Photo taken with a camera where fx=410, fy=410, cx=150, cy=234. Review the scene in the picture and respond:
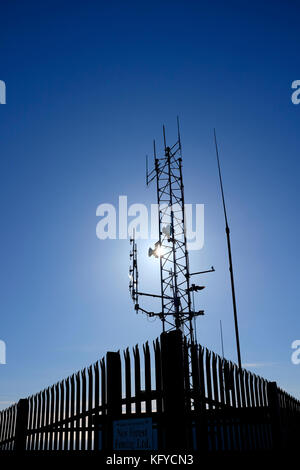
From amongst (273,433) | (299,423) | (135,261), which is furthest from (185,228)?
(273,433)

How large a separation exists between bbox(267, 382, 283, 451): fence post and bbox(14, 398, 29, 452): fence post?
6944 mm

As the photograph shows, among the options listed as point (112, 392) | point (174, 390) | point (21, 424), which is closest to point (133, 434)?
point (112, 392)

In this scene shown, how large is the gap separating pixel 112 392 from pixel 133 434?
3.29 feet

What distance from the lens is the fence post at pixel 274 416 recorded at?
7.12 m

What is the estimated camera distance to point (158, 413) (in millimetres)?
7277

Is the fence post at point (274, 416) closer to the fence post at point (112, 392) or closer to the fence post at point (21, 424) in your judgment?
the fence post at point (112, 392)

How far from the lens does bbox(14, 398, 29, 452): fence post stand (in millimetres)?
11141

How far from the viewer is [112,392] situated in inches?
324

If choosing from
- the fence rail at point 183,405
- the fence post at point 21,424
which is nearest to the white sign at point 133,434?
the fence rail at point 183,405

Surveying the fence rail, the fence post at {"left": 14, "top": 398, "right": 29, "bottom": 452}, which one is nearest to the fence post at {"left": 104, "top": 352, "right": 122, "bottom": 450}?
the fence rail

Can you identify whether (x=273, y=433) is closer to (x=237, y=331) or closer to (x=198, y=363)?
(x=198, y=363)

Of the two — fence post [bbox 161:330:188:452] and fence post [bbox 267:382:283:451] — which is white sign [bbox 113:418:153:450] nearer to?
fence post [bbox 161:330:188:452]

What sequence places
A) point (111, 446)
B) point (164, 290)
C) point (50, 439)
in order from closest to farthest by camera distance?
point (111, 446), point (50, 439), point (164, 290)
